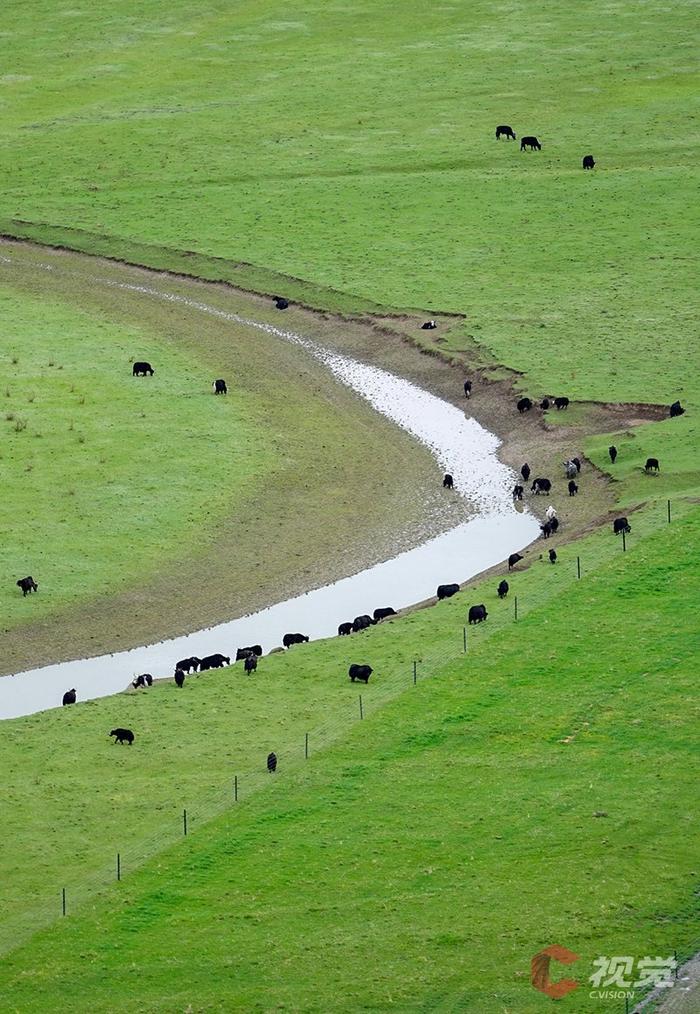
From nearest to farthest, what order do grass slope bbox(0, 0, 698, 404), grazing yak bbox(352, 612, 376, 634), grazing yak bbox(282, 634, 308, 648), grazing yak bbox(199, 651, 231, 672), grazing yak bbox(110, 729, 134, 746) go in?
1. grazing yak bbox(110, 729, 134, 746)
2. grazing yak bbox(199, 651, 231, 672)
3. grazing yak bbox(282, 634, 308, 648)
4. grazing yak bbox(352, 612, 376, 634)
5. grass slope bbox(0, 0, 698, 404)

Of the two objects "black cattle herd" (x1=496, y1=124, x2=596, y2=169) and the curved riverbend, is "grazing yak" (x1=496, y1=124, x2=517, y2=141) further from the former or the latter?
the curved riverbend

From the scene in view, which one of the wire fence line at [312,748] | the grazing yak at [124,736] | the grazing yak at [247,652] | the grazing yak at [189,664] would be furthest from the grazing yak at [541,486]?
the grazing yak at [124,736]

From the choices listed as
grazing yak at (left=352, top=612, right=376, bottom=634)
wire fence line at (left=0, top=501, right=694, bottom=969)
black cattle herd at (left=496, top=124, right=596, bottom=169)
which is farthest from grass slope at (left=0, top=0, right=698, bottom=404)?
grazing yak at (left=352, top=612, right=376, bottom=634)

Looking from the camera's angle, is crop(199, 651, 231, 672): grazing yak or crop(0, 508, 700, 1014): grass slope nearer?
crop(0, 508, 700, 1014): grass slope

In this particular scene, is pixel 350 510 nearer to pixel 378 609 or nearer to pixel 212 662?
pixel 378 609

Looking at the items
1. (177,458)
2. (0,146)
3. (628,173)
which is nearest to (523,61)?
(628,173)

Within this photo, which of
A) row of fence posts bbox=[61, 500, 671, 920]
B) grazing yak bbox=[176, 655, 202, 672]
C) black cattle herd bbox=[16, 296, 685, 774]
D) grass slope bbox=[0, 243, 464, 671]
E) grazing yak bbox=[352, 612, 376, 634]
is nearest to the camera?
row of fence posts bbox=[61, 500, 671, 920]
